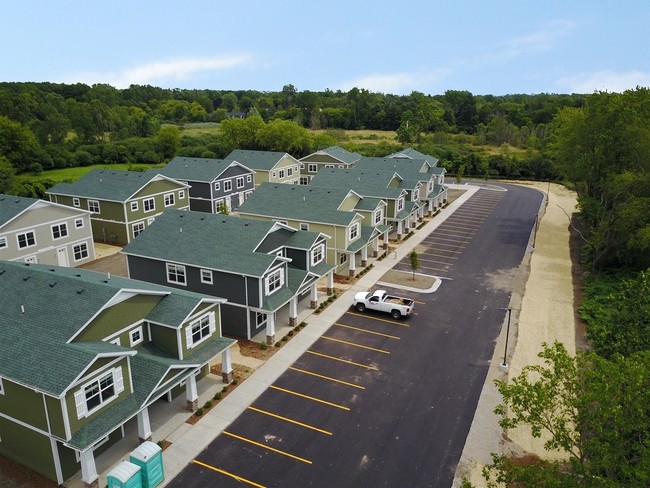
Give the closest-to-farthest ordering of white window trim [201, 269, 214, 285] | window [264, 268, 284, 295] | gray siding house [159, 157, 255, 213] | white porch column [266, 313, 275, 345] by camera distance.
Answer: white porch column [266, 313, 275, 345], window [264, 268, 284, 295], white window trim [201, 269, 214, 285], gray siding house [159, 157, 255, 213]

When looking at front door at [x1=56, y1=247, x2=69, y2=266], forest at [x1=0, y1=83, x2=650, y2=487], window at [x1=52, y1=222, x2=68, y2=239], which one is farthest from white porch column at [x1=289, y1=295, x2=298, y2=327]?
window at [x1=52, y1=222, x2=68, y2=239]

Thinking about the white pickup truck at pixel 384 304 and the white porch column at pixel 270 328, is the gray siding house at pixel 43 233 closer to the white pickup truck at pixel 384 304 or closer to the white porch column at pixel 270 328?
the white porch column at pixel 270 328

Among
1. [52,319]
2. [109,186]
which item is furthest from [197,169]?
[52,319]

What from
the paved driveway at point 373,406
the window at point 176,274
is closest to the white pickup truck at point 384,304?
the paved driveway at point 373,406

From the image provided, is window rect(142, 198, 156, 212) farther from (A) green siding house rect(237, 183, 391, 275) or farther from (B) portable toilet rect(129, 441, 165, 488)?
(B) portable toilet rect(129, 441, 165, 488)

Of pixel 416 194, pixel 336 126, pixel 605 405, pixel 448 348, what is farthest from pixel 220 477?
pixel 336 126
